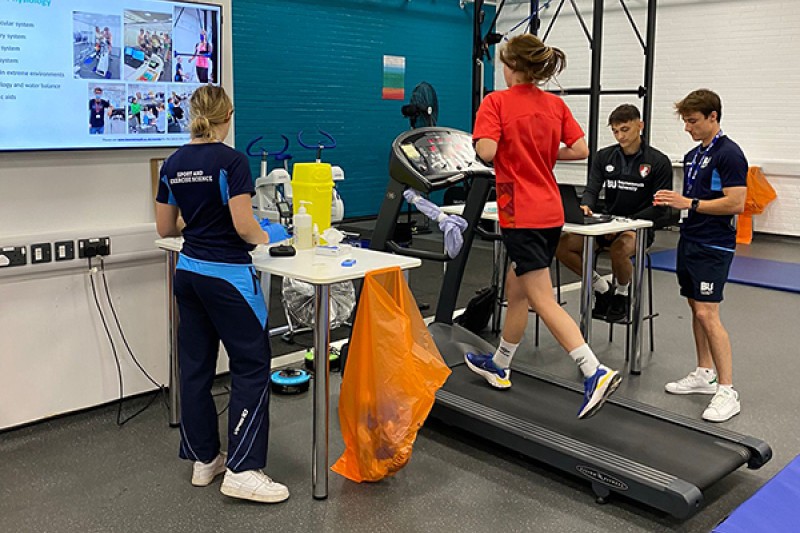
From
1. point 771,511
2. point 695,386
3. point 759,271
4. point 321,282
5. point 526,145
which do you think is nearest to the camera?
point 771,511

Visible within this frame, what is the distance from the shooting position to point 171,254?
3.43 m

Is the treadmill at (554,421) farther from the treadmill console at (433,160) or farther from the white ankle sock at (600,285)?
the white ankle sock at (600,285)

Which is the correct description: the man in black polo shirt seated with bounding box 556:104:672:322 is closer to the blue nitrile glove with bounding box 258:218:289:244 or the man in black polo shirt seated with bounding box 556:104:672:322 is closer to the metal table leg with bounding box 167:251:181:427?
the blue nitrile glove with bounding box 258:218:289:244

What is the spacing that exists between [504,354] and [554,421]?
0.46 metres

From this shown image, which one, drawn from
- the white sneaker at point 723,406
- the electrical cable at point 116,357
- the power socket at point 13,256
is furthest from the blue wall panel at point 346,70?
the white sneaker at point 723,406

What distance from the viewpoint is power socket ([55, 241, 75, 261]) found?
11.1 feet

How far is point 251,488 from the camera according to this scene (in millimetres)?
2855

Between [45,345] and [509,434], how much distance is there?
2.08 meters

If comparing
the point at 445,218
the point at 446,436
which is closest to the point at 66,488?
the point at 446,436

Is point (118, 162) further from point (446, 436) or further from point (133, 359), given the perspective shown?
point (446, 436)

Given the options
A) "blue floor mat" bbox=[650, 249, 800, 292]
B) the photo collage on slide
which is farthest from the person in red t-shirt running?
"blue floor mat" bbox=[650, 249, 800, 292]

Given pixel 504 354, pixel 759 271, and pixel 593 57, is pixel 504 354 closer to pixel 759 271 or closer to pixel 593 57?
pixel 593 57

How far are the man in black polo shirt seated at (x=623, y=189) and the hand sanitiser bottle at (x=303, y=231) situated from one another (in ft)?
6.18

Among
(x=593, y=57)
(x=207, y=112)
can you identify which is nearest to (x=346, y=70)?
(x=593, y=57)
